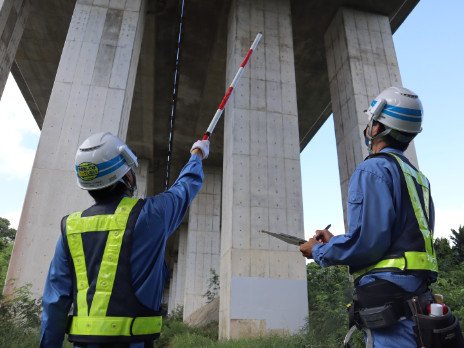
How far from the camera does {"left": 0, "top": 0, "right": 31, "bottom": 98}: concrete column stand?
34.1ft

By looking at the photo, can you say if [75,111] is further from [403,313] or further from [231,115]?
[403,313]

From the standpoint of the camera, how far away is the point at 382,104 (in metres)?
2.38

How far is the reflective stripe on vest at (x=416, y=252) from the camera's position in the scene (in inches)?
72.7

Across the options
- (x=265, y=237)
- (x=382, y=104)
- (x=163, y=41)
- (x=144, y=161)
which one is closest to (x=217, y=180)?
(x=144, y=161)

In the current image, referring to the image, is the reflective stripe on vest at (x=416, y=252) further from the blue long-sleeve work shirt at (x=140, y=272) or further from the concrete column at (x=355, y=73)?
the concrete column at (x=355, y=73)

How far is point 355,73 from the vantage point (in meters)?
11.5

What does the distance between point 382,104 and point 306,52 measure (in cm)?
1404

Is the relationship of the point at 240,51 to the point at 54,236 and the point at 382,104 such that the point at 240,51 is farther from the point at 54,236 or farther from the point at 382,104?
the point at 382,104

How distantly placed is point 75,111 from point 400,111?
8.54 meters

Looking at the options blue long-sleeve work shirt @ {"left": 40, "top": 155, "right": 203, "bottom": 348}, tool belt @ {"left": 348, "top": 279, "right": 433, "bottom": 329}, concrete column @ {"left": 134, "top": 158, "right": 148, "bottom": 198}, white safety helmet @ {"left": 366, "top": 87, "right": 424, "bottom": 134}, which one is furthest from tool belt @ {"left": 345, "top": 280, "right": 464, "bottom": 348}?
concrete column @ {"left": 134, "top": 158, "right": 148, "bottom": 198}

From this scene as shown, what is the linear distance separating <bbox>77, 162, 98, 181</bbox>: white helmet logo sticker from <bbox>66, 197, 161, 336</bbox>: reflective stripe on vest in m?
0.23

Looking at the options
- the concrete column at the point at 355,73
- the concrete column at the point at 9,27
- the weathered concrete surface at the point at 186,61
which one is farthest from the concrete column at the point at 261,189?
the concrete column at the point at 9,27

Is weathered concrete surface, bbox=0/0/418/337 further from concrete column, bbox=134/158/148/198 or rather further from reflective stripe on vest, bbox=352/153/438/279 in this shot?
concrete column, bbox=134/158/148/198

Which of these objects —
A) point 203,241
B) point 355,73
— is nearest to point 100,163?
point 355,73
